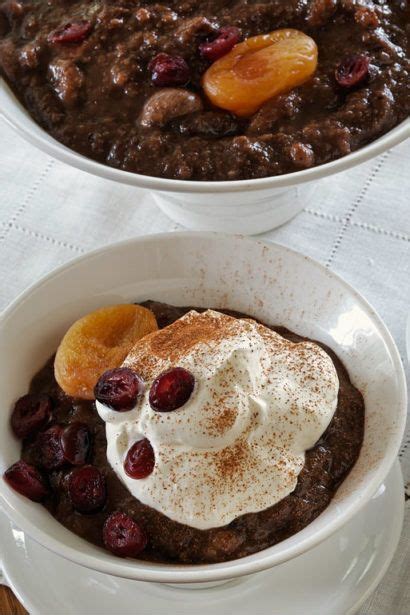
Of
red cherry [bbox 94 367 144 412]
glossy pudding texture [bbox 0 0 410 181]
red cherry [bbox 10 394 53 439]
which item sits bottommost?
red cherry [bbox 10 394 53 439]

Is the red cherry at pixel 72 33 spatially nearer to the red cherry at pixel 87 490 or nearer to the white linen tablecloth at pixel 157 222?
the white linen tablecloth at pixel 157 222

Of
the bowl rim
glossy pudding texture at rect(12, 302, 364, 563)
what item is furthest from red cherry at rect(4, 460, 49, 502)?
the bowl rim

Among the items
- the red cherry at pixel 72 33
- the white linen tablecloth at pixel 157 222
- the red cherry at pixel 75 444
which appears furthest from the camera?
the white linen tablecloth at pixel 157 222

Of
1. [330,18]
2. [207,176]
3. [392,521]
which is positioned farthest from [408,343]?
[330,18]

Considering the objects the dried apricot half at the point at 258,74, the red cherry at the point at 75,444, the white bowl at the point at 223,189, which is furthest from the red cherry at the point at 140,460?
the dried apricot half at the point at 258,74

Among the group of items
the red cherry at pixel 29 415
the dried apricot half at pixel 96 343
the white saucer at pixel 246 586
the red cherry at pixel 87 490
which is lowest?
the white saucer at pixel 246 586

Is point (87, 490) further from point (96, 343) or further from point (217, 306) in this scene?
point (217, 306)

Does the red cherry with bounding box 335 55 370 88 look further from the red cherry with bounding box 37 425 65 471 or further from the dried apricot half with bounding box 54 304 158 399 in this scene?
the red cherry with bounding box 37 425 65 471
